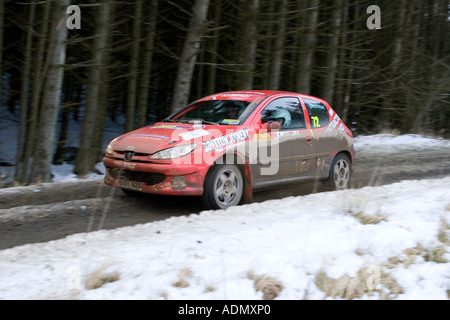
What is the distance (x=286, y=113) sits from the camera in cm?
735

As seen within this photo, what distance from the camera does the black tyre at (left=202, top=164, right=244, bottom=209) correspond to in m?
6.21

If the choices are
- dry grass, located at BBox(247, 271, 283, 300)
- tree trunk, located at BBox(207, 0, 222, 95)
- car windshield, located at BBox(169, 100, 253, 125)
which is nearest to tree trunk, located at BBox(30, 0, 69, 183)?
car windshield, located at BBox(169, 100, 253, 125)

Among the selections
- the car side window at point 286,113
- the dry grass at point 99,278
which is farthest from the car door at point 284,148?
the dry grass at point 99,278

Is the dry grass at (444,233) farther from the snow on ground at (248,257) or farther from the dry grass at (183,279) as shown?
the dry grass at (183,279)

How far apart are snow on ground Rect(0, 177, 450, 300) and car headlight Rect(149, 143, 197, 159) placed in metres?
0.81

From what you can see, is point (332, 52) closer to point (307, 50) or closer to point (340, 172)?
point (307, 50)

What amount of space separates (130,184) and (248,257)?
254 centimetres

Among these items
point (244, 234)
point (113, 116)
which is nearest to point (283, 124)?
point (244, 234)

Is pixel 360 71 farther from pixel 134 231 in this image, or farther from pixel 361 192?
pixel 134 231

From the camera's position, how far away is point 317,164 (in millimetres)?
7793

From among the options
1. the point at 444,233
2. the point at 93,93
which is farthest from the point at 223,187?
the point at 93,93

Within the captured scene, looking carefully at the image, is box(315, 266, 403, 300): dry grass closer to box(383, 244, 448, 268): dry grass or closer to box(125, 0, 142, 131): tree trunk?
box(383, 244, 448, 268): dry grass

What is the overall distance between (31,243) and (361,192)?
4.81 m
